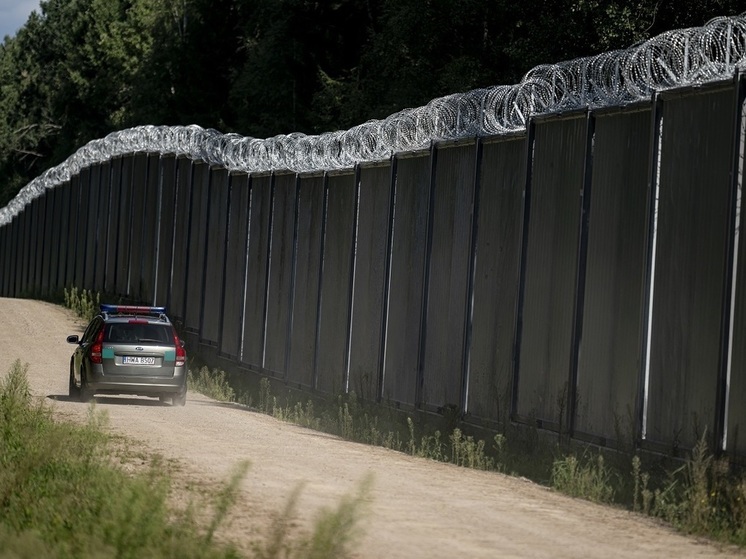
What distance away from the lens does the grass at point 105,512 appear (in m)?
8.20

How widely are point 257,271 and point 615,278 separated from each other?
14.6 m

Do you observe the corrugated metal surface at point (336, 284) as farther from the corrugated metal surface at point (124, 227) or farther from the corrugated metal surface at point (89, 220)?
the corrugated metal surface at point (89, 220)

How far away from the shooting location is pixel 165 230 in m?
36.8

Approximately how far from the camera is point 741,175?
41.3 ft

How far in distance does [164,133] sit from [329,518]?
99.9 ft

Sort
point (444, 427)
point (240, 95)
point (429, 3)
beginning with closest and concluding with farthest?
point (444, 427) → point (429, 3) → point (240, 95)

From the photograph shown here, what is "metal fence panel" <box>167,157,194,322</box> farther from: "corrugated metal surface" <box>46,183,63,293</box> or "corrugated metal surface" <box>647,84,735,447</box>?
"corrugated metal surface" <box>647,84,735,447</box>

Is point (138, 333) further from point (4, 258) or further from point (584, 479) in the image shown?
point (4, 258)

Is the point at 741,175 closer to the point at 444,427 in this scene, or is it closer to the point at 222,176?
the point at 444,427

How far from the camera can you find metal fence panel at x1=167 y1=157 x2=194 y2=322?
3434 cm

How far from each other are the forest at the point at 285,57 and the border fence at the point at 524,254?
1117 centimetres

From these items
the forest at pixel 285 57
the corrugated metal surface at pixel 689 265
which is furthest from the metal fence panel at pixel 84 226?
the corrugated metal surface at pixel 689 265

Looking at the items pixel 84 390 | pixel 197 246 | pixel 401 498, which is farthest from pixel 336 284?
pixel 401 498

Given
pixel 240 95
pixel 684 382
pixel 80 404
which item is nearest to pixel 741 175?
pixel 684 382
